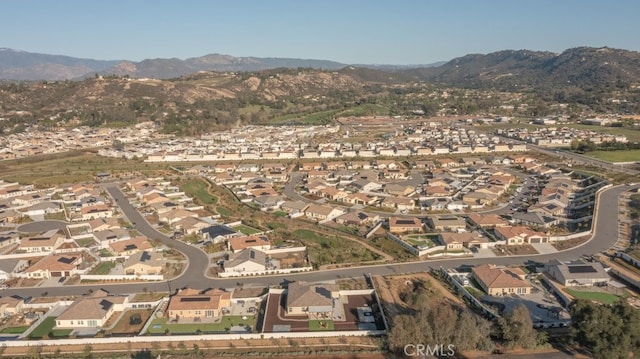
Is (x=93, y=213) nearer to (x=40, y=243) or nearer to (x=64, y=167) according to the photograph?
(x=40, y=243)

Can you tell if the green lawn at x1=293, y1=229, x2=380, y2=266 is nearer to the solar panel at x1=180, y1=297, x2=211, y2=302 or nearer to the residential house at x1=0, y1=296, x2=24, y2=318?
the solar panel at x1=180, y1=297, x2=211, y2=302

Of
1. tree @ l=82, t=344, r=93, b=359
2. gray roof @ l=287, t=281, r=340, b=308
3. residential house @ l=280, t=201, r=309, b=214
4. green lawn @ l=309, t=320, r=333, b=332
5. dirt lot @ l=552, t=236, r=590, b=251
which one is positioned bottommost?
tree @ l=82, t=344, r=93, b=359

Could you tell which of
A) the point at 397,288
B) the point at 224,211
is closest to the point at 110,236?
the point at 224,211

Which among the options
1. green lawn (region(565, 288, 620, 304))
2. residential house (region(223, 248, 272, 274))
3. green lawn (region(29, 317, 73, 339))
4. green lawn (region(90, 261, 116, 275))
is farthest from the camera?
green lawn (region(90, 261, 116, 275))

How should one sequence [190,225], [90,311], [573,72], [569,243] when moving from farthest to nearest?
[573,72] → [190,225] → [569,243] → [90,311]

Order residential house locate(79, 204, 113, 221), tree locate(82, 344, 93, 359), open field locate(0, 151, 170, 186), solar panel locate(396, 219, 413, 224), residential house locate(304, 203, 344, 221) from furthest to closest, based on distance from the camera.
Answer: open field locate(0, 151, 170, 186) < residential house locate(79, 204, 113, 221) < residential house locate(304, 203, 344, 221) < solar panel locate(396, 219, 413, 224) < tree locate(82, 344, 93, 359)

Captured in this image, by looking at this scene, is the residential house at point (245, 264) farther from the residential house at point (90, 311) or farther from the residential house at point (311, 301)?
the residential house at point (90, 311)

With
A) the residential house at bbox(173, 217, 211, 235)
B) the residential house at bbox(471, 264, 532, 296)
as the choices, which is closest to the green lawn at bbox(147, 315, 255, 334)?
the residential house at bbox(471, 264, 532, 296)

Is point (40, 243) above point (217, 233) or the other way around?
the other way around
